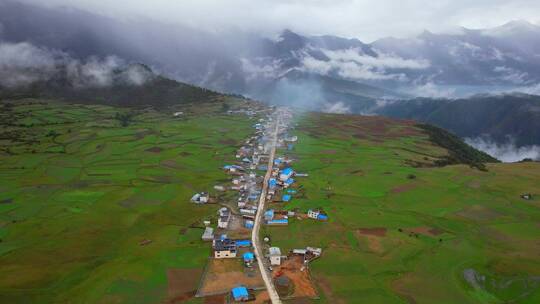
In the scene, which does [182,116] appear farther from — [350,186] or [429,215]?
[429,215]

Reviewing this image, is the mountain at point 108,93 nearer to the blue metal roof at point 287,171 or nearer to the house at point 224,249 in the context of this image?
the blue metal roof at point 287,171

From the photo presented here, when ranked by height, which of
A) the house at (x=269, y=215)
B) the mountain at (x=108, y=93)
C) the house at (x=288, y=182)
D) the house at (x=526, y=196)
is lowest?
the house at (x=526, y=196)

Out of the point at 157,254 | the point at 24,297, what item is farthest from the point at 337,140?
the point at 24,297

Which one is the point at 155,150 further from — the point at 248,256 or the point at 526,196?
the point at 526,196

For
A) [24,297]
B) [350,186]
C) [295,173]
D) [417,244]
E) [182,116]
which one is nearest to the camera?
[24,297]

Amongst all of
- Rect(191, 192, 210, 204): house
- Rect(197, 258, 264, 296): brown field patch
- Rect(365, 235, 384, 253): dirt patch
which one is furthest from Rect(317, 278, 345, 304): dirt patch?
Rect(191, 192, 210, 204): house

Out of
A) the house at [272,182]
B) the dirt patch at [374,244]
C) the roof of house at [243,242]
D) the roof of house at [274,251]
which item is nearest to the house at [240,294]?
the roof of house at [274,251]
